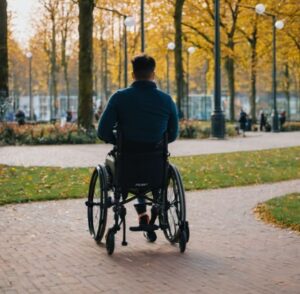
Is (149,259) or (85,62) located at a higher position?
(85,62)

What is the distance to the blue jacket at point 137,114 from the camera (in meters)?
6.07

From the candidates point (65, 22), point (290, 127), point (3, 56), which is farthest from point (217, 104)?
point (65, 22)

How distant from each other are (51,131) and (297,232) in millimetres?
18857

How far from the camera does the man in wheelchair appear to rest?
6059mm

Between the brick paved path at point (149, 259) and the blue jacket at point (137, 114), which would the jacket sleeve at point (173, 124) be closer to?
the blue jacket at point (137, 114)

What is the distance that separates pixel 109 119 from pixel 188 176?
6.76 m

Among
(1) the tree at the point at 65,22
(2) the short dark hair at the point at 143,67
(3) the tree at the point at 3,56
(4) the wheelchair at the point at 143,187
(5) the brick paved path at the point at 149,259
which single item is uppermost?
(1) the tree at the point at 65,22

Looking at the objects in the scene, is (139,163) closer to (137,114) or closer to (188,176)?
(137,114)

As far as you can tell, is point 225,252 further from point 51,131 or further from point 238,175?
point 51,131

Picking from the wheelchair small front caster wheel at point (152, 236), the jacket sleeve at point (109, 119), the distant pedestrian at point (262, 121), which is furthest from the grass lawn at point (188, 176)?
the distant pedestrian at point (262, 121)

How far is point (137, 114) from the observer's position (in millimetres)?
6094

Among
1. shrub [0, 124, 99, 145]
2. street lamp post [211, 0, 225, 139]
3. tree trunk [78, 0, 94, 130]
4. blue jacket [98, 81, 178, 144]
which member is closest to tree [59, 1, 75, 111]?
tree trunk [78, 0, 94, 130]

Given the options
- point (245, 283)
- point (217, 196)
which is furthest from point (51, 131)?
point (245, 283)

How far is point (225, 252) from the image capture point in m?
6.18
